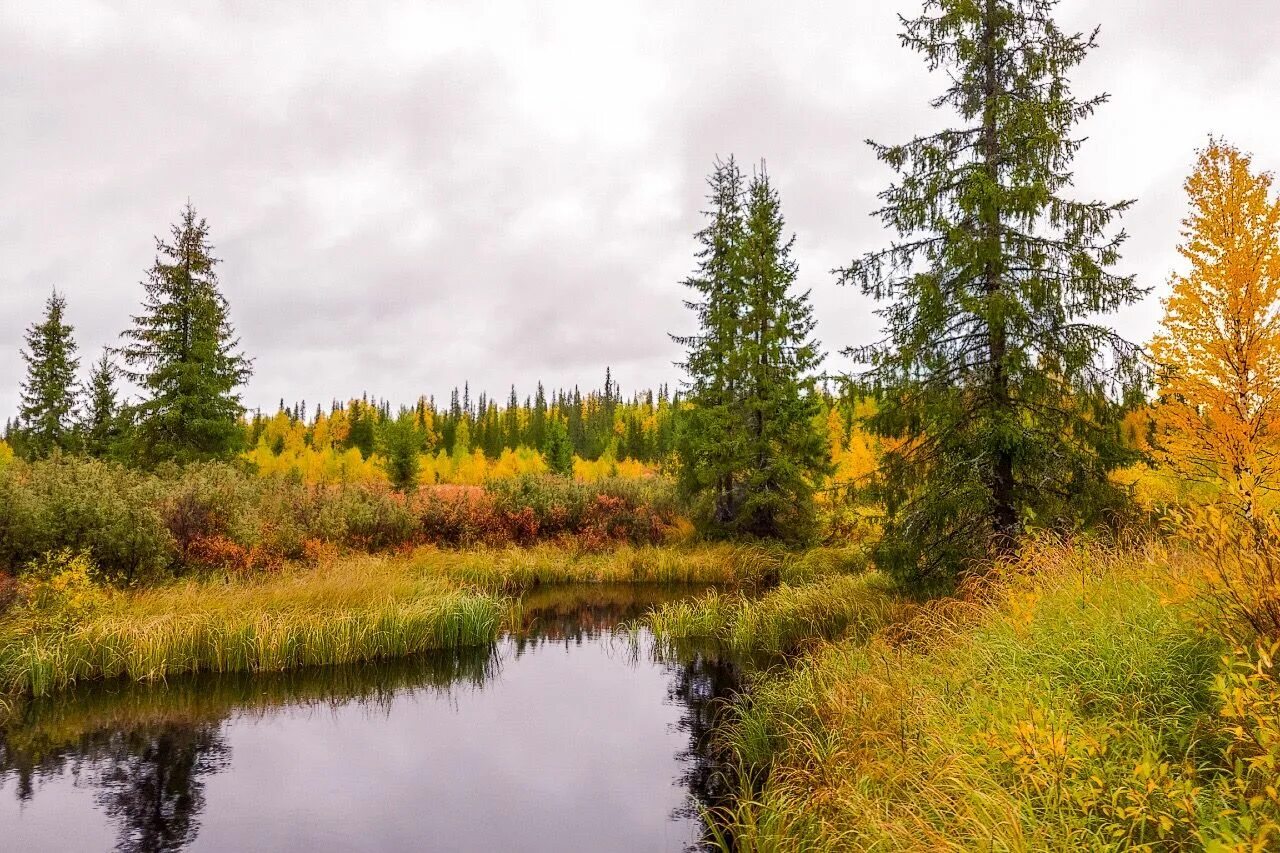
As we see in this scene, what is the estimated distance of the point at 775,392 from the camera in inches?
866

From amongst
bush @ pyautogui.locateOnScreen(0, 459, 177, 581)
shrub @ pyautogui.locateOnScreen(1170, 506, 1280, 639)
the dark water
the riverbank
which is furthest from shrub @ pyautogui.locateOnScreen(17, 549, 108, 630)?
shrub @ pyautogui.locateOnScreen(1170, 506, 1280, 639)

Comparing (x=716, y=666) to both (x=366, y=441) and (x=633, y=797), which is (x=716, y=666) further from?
(x=366, y=441)

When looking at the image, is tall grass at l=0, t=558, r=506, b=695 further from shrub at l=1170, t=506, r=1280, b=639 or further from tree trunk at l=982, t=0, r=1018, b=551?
shrub at l=1170, t=506, r=1280, b=639

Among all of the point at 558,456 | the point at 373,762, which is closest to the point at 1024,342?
the point at 373,762

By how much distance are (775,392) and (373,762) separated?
1630cm

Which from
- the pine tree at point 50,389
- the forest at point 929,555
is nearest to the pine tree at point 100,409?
the pine tree at point 50,389

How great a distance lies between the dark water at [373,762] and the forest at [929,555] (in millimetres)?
522

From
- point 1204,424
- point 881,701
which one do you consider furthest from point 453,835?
point 1204,424

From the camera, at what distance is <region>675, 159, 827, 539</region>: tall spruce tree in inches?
882

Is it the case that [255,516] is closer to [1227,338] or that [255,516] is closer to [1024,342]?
[1024,342]

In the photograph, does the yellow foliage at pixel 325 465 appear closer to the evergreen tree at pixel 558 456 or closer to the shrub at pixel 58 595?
the evergreen tree at pixel 558 456

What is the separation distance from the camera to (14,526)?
12.4 m

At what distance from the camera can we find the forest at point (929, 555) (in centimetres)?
431

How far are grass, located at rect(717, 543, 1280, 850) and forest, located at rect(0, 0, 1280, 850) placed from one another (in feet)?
0.13
